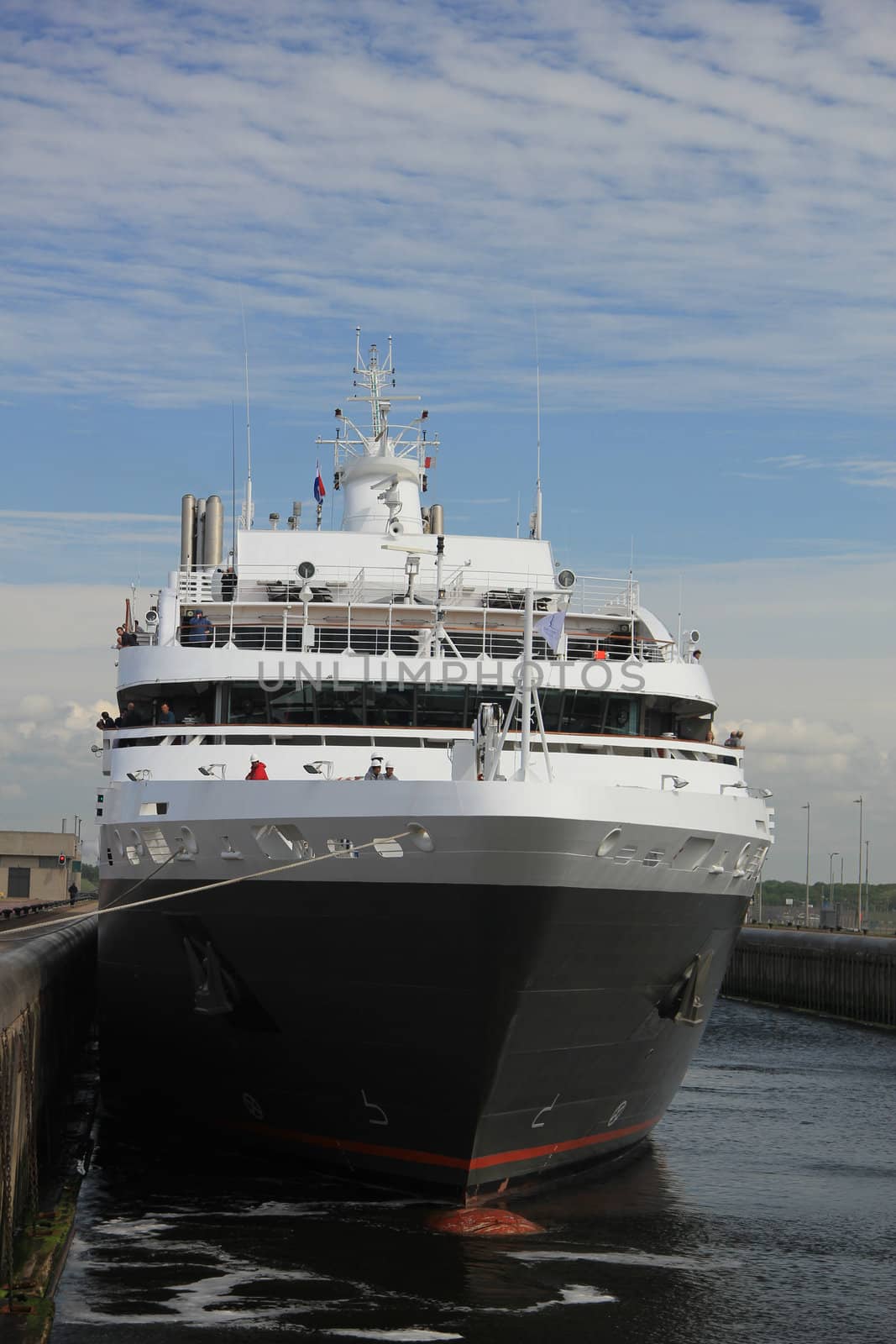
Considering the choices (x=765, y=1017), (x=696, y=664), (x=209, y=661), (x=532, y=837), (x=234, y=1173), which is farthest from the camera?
(x=765, y=1017)

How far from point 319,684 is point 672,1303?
31.8ft

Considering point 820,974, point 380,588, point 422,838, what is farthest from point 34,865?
point 422,838

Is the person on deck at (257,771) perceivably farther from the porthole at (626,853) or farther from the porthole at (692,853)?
the porthole at (692,853)

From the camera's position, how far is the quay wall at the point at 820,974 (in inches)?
2079

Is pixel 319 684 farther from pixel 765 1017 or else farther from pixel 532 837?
pixel 765 1017

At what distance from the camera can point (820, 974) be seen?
58312 mm

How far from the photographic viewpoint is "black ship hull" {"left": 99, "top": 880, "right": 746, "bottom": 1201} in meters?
17.2

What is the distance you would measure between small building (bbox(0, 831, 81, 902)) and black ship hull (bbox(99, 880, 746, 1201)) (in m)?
76.9

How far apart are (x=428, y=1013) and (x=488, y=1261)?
3118 mm

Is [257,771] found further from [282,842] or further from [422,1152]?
[422,1152]

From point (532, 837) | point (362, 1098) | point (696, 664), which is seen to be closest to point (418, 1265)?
point (362, 1098)

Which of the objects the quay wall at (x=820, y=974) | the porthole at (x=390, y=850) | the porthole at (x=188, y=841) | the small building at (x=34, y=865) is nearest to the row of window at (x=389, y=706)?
the porthole at (x=188, y=841)

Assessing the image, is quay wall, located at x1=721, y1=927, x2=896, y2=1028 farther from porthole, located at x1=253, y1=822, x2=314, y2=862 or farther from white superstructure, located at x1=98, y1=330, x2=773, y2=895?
porthole, located at x1=253, y1=822, x2=314, y2=862

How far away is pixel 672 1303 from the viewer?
56.2ft
